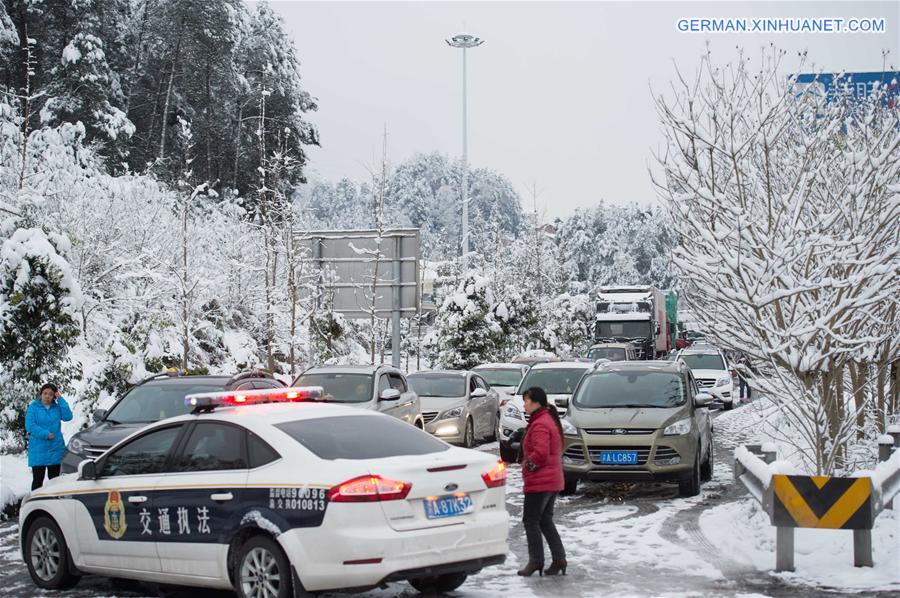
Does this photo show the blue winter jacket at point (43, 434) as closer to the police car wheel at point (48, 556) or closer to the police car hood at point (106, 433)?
the police car hood at point (106, 433)

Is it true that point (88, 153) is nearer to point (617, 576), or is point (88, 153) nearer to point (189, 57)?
point (189, 57)

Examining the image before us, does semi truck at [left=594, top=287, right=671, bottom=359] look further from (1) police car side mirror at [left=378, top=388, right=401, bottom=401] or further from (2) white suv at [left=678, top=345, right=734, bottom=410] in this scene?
(1) police car side mirror at [left=378, top=388, right=401, bottom=401]

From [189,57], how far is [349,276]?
31.0 meters

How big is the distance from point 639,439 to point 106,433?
21.5 ft

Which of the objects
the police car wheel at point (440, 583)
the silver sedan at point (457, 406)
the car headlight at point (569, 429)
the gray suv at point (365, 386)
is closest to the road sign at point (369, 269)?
the silver sedan at point (457, 406)

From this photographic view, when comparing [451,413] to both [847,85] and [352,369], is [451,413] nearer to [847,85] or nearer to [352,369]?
[352,369]

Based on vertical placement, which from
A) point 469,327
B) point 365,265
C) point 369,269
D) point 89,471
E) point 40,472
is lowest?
point 40,472

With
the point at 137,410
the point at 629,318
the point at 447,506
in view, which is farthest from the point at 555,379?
the point at 629,318

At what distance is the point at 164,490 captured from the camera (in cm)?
845

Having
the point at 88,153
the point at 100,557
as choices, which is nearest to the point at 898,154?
the point at 100,557

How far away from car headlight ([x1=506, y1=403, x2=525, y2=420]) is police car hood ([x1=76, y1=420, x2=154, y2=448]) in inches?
303

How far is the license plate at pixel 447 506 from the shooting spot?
7680mm

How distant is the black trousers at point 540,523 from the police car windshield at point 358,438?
1264 mm

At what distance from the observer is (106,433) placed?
517 inches
